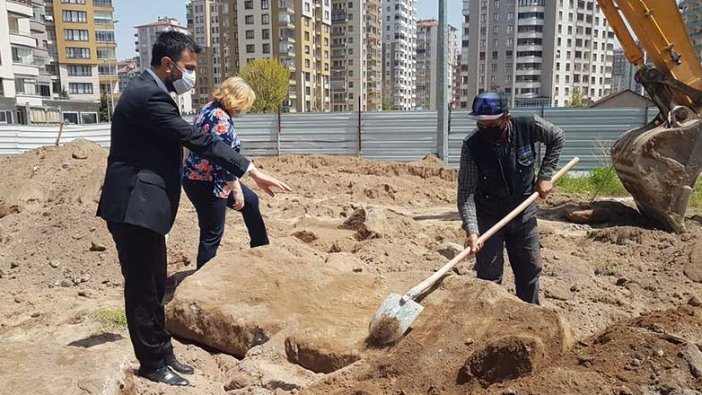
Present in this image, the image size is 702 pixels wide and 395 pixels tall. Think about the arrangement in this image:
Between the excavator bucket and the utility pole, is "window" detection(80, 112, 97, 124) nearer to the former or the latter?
the utility pole

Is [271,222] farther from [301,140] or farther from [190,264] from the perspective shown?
[301,140]

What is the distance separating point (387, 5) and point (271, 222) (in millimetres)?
107282

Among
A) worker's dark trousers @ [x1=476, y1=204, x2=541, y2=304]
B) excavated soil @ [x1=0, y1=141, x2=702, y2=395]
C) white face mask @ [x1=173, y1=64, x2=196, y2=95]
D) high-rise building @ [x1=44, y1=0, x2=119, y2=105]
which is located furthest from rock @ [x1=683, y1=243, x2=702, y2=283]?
high-rise building @ [x1=44, y1=0, x2=119, y2=105]

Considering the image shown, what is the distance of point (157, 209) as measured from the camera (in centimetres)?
271

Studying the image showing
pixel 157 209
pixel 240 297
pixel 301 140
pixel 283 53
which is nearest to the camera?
pixel 157 209

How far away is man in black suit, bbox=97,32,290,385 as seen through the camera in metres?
2.67

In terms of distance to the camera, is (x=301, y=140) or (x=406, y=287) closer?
(x=406, y=287)

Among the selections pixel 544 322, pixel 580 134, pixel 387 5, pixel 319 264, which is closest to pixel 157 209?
pixel 319 264

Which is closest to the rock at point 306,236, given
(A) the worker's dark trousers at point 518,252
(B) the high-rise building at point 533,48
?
(A) the worker's dark trousers at point 518,252

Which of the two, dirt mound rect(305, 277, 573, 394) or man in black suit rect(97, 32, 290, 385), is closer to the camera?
dirt mound rect(305, 277, 573, 394)

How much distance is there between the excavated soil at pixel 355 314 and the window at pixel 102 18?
60.7 m

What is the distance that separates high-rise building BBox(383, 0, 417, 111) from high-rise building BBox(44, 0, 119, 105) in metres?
51.6

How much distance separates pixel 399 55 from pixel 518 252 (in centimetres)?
10529

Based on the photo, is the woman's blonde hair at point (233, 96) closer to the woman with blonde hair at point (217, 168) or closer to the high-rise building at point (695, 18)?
the woman with blonde hair at point (217, 168)
